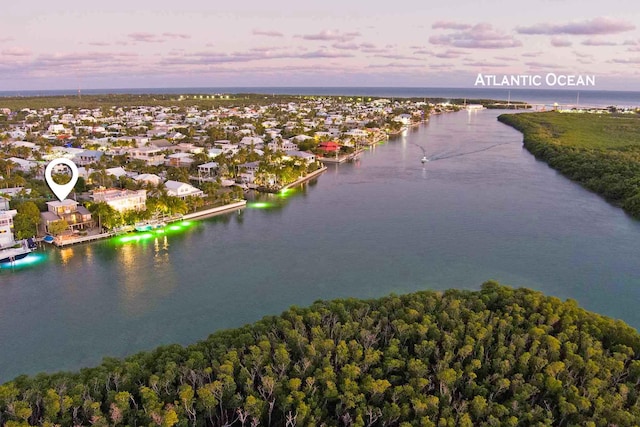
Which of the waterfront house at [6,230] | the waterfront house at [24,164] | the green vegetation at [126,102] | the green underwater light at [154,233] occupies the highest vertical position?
the green vegetation at [126,102]

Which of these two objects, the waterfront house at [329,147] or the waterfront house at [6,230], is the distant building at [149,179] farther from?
the waterfront house at [329,147]

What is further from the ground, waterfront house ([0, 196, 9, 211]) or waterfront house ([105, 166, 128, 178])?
waterfront house ([105, 166, 128, 178])

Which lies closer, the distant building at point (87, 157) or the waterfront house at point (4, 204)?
the waterfront house at point (4, 204)

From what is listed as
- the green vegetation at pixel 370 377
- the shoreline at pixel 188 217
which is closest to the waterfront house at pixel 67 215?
the shoreline at pixel 188 217

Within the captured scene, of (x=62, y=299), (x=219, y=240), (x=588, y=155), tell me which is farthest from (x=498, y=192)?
(x=62, y=299)

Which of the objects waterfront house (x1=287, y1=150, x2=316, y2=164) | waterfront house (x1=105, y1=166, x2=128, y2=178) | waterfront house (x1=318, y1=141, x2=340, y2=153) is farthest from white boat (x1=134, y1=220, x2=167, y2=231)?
waterfront house (x1=318, y1=141, x2=340, y2=153)

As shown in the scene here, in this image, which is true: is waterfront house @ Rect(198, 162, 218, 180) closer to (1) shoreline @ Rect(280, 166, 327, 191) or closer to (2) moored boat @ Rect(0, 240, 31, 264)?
(1) shoreline @ Rect(280, 166, 327, 191)

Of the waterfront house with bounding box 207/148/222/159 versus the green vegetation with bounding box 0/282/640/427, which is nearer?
the green vegetation with bounding box 0/282/640/427
